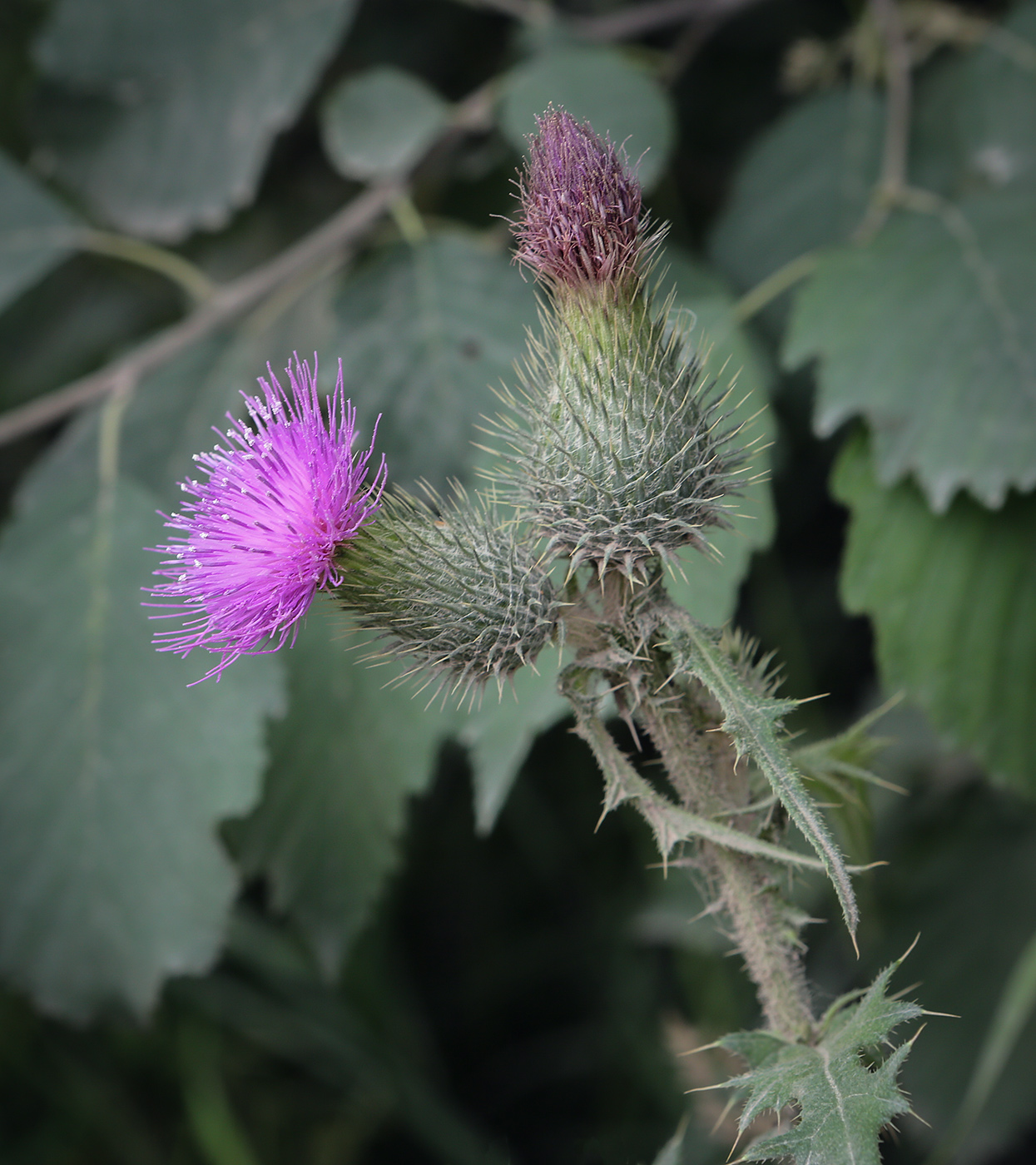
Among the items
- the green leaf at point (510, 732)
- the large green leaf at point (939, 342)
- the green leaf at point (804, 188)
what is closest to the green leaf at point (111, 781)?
the green leaf at point (510, 732)

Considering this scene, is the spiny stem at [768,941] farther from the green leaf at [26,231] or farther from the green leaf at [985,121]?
the green leaf at [26,231]

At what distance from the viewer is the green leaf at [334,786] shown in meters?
2.06

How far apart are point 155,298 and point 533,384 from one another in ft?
8.55

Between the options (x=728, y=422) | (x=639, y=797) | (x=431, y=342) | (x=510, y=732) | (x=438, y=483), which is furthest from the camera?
(x=431, y=342)

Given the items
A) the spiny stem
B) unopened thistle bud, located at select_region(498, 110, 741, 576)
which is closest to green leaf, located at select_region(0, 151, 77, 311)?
unopened thistle bud, located at select_region(498, 110, 741, 576)

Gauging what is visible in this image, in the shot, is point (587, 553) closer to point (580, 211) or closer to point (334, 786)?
point (580, 211)

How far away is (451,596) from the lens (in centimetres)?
111

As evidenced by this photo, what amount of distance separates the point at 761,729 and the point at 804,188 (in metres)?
1.91

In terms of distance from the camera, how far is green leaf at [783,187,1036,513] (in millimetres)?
1774

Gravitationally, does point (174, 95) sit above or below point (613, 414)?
above

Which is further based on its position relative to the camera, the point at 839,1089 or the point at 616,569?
the point at 616,569

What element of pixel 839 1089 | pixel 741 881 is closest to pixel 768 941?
pixel 741 881

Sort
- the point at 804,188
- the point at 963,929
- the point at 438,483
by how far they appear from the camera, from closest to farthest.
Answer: the point at 438,483 → the point at 804,188 → the point at 963,929

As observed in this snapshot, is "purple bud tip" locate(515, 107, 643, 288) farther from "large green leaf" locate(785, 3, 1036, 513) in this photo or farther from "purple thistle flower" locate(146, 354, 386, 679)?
"large green leaf" locate(785, 3, 1036, 513)
